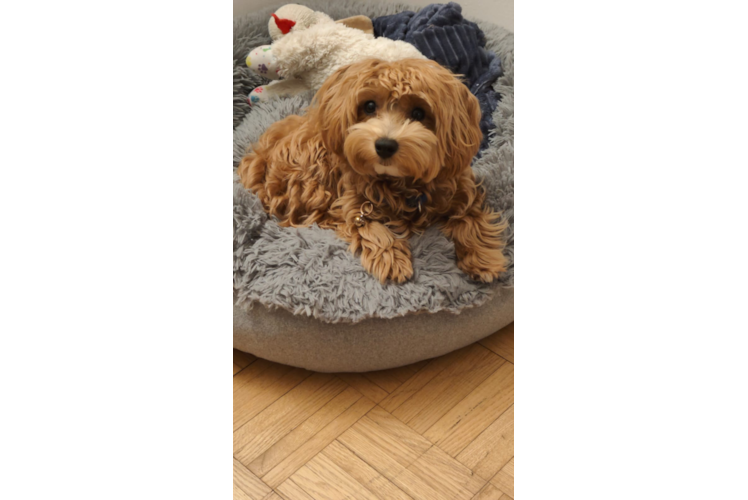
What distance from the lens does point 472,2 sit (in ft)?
6.82

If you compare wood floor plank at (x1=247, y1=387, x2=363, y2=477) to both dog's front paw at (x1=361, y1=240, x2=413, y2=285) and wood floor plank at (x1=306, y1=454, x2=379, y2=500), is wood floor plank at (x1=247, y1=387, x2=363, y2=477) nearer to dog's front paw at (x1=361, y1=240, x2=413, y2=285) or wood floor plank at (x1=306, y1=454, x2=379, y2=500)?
wood floor plank at (x1=306, y1=454, x2=379, y2=500)

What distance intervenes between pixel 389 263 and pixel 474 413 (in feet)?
1.23

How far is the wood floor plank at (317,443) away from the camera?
1.28 meters

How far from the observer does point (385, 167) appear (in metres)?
1.29

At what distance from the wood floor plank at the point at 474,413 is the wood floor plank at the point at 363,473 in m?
0.14

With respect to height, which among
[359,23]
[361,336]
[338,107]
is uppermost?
[359,23]

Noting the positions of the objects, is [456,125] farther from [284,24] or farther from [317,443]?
[284,24]
